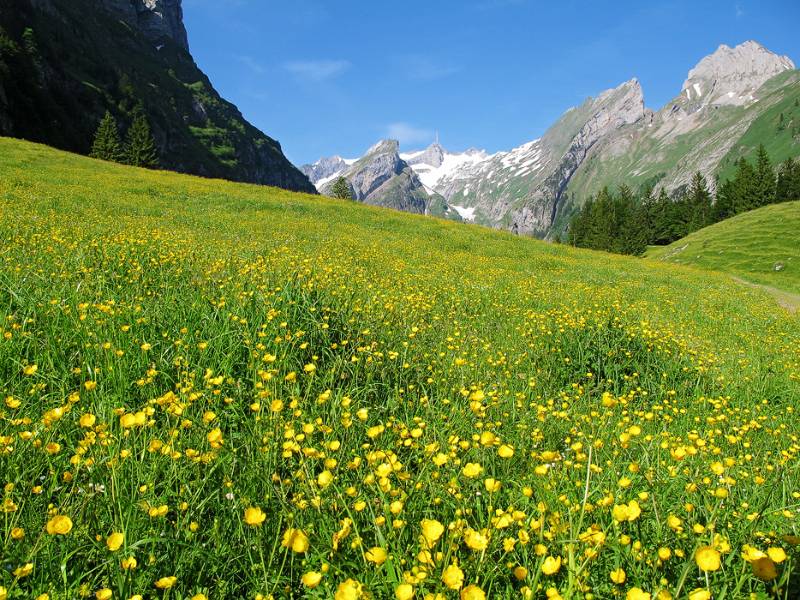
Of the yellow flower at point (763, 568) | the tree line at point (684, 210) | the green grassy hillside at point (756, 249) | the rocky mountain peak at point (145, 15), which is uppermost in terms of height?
the rocky mountain peak at point (145, 15)

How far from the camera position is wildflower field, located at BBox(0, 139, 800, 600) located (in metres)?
1.85

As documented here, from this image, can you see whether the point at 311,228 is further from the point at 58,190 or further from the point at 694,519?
the point at 694,519

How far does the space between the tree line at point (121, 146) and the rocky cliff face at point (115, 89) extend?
39.9 ft

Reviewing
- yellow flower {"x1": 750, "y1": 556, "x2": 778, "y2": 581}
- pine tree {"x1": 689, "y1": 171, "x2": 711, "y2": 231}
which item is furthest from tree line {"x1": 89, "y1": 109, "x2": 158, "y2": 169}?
pine tree {"x1": 689, "y1": 171, "x2": 711, "y2": 231}

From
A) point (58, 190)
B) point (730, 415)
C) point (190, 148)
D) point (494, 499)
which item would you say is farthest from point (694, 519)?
point (190, 148)

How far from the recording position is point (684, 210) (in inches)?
3182

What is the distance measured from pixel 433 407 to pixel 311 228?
15.5 meters

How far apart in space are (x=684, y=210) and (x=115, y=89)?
135m

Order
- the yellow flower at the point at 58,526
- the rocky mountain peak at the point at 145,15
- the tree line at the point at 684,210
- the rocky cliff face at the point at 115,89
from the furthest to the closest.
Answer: the rocky mountain peak at the point at 145,15, the tree line at the point at 684,210, the rocky cliff face at the point at 115,89, the yellow flower at the point at 58,526

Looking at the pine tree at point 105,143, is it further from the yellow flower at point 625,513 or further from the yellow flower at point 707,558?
the yellow flower at point 707,558

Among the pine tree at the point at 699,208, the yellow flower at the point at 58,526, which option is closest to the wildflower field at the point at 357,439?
the yellow flower at the point at 58,526

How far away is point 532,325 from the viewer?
7.67 metres

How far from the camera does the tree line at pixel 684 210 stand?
233ft

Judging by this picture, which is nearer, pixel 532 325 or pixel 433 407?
pixel 433 407
